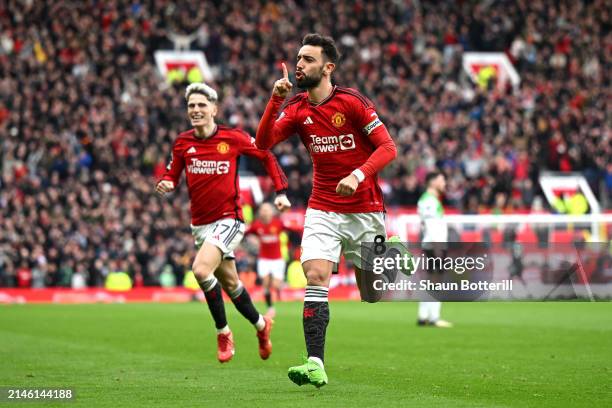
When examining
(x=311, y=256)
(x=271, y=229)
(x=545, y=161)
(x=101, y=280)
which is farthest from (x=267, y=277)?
(x=545, y=161)

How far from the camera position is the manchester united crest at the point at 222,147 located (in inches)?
477

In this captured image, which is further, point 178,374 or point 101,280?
point 101,280

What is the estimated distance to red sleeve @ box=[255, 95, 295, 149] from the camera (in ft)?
30.9

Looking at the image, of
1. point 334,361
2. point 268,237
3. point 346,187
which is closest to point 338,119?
point 346,187

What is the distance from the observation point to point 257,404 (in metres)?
8.30

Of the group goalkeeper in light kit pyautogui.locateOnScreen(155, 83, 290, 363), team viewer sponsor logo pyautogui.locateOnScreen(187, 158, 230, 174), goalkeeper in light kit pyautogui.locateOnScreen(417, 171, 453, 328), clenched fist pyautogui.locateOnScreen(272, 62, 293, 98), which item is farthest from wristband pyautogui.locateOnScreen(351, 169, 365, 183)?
goalkeeper in light kit pyautogui.locateOnScreen(417, 171, 453, 328)

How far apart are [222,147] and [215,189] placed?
0.48 metres

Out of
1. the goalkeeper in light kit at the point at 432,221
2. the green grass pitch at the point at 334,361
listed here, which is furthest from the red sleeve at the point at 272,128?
the goalkeeper in light kit at the point at 432,221

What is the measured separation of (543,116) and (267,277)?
57.0 feet

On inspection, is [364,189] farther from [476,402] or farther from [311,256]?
[476,402]

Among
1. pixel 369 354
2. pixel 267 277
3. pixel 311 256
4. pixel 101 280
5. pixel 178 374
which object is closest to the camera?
pixel 311 256

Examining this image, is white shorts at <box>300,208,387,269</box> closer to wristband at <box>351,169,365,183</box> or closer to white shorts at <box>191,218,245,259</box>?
wristband at <box>351,169,365,183</box>

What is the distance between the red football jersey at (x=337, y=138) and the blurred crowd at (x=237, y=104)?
19.8m

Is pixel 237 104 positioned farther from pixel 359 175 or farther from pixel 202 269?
pixel 359 175
